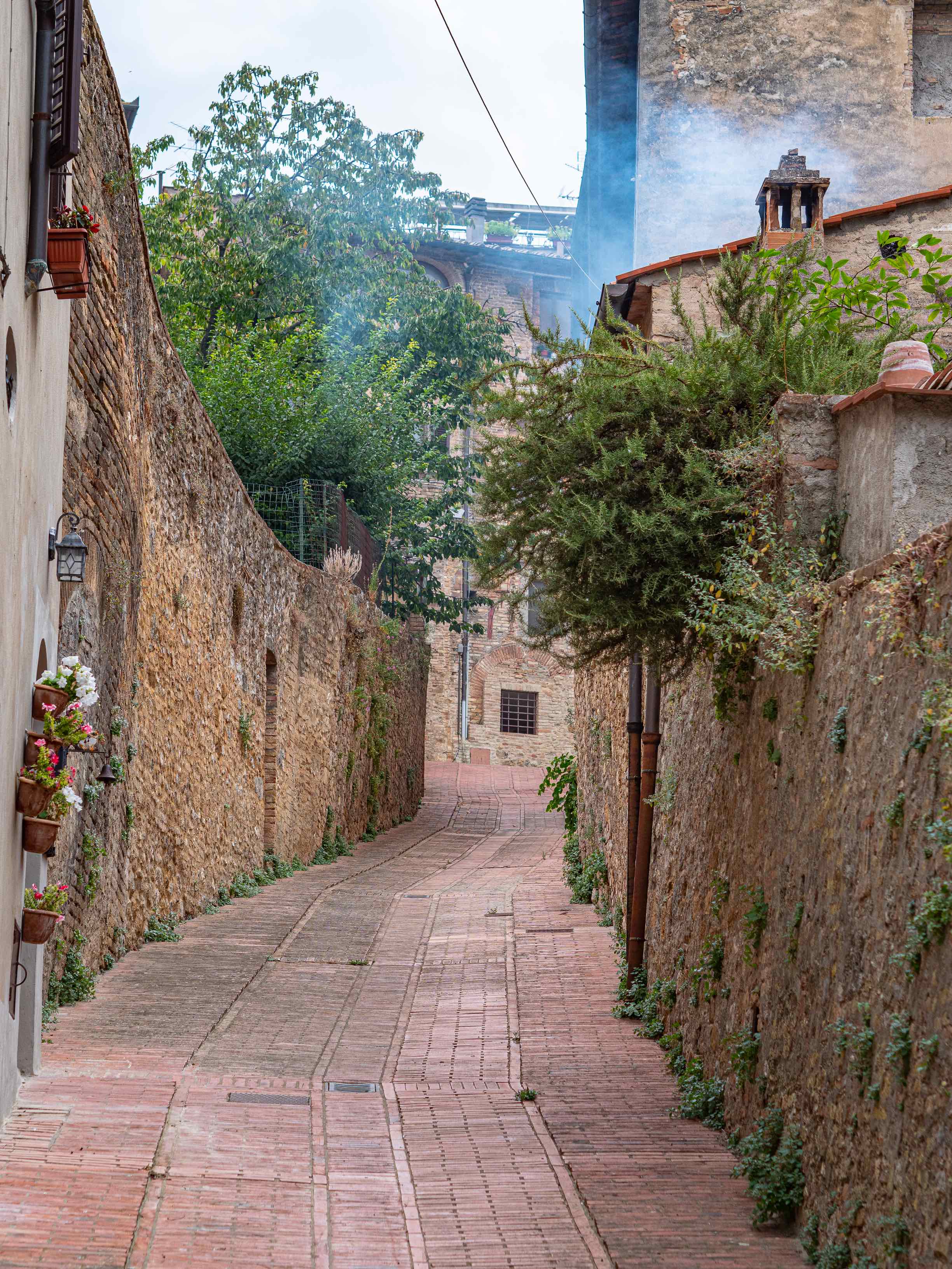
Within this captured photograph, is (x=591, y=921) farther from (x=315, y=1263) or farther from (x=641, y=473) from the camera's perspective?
(x=315, y=1263)

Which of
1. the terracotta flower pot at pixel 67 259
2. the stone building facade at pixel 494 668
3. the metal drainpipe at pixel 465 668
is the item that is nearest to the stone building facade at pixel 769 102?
the terracotta flower pot at pixel 67 259

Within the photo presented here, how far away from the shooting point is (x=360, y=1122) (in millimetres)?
6695

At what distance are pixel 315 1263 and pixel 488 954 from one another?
254 inches

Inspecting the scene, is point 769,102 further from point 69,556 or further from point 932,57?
point 69,556

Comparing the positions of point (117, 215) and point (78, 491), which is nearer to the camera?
point (78, 491)

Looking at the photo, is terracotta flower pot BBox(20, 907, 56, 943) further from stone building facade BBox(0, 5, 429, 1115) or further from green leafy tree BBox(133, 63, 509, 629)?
green leafy tree BBox(133, 63, 509, 629)

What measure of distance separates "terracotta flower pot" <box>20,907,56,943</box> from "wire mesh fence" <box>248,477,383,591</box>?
12.8m

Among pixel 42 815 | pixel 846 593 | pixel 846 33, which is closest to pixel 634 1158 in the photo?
pixel 846 593

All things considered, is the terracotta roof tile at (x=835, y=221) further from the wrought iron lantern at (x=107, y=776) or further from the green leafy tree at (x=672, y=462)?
the wrought iron lantern at (x=107, y=776)

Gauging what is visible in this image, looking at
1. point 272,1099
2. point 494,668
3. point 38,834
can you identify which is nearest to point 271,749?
point 272,1099

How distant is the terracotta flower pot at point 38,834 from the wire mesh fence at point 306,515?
1278 cm

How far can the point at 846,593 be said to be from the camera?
18.2 ft

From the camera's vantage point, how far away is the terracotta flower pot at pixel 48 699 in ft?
22.0

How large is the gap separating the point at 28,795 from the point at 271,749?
950cm
